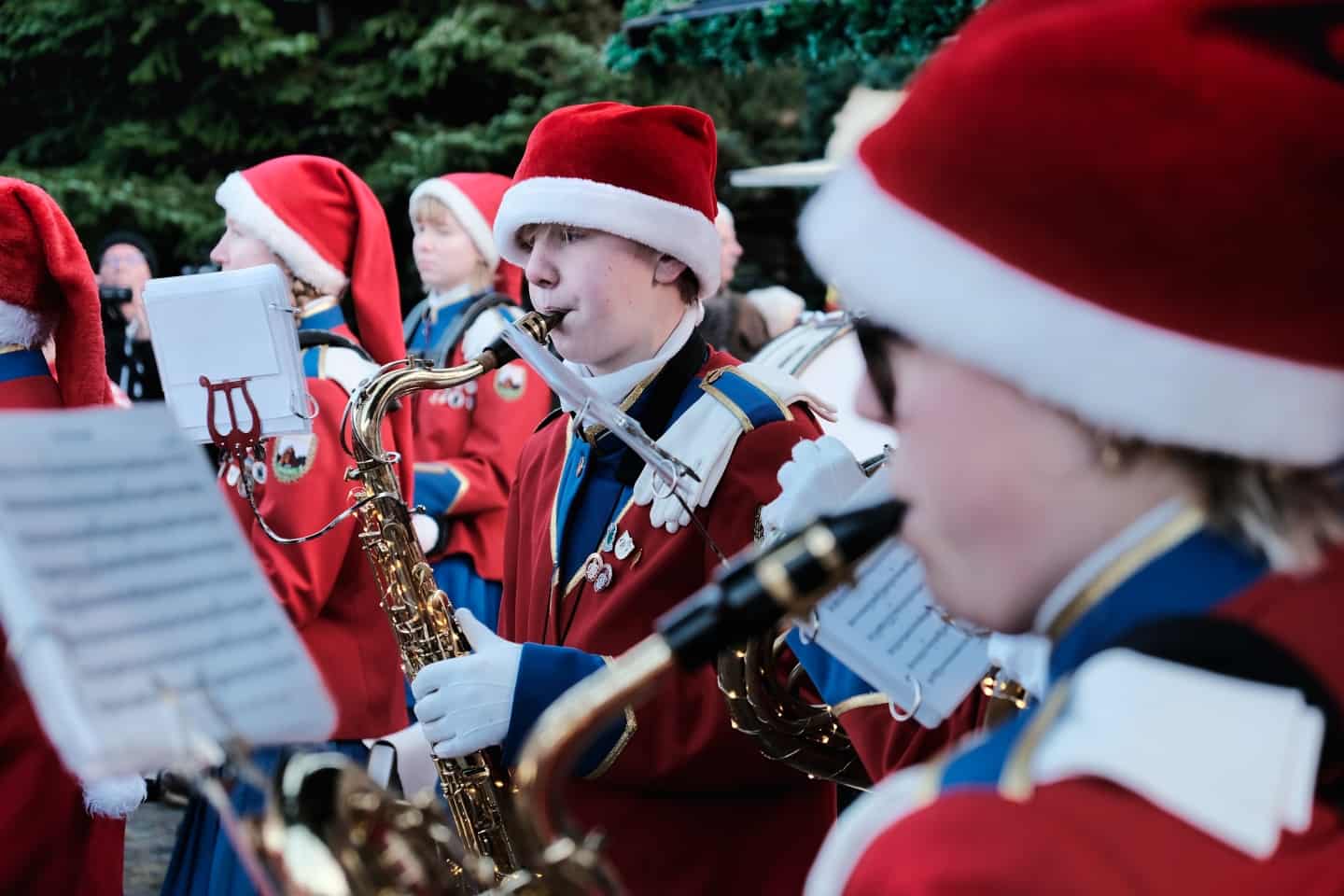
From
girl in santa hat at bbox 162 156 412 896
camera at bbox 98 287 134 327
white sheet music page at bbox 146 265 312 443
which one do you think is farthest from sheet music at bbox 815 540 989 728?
camera at bbox 98 287 134 327

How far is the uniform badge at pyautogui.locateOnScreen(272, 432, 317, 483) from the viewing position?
3492 millimetres

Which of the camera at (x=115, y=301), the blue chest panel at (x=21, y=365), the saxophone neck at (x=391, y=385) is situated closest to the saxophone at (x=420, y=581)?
the saxophone neck at (x=391, y=385)

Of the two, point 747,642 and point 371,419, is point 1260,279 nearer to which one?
point 747,642

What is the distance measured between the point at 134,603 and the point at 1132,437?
841mm

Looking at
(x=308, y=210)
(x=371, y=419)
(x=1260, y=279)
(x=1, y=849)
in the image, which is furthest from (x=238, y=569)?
(x=308, y=210)

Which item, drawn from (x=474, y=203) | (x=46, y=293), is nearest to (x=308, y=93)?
Result: (x=474, y=203)

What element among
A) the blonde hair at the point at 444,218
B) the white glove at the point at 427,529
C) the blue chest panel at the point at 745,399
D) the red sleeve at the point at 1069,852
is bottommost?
the white glove at the point at 427,529

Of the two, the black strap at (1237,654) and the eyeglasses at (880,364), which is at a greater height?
the eyeglasses at (880,364)

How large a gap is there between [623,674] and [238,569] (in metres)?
0.36

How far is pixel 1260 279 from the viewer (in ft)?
3.59

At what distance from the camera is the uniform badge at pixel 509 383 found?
511cm

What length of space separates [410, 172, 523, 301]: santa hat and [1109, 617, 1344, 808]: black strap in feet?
15.7

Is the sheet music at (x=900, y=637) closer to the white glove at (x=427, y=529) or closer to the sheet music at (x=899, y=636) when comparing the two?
the sheet music at (x=899, y=636)

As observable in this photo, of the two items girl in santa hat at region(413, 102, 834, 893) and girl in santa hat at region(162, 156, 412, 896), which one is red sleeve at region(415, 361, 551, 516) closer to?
girl in santa hat at region(162, 156, 412, 896)
